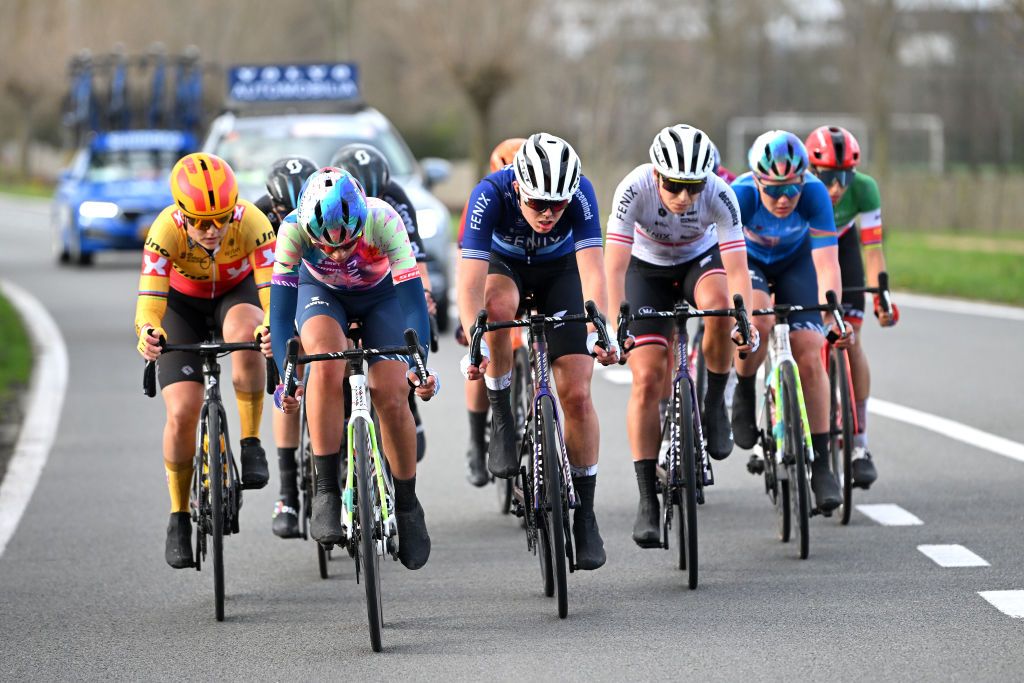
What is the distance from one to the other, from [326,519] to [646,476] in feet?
5.38

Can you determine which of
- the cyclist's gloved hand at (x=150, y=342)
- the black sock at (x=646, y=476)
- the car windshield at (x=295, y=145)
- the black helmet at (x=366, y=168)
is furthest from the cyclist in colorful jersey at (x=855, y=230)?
the car windshield at (x=295, y=145)

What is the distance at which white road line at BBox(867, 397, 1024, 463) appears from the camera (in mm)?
11289

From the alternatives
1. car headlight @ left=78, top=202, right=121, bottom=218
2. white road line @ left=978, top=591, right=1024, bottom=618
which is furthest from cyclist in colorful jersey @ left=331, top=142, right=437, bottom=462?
car headlight @ left=78, top=202, right=121, bottom=218

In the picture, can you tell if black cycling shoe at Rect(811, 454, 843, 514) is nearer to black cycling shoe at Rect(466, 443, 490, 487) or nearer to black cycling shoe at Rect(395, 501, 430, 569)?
black cycling shoe at Rect(466, 443, 490, 487)

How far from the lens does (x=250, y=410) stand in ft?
27.9

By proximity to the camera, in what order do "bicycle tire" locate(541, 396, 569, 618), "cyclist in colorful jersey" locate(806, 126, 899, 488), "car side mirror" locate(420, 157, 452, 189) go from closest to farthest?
"bicycle tire" locate(541, 396, 569, 618) → "cyclist in colorful jersey" locate(806, 126, 899, 488) → "car side mirror" locate(420, 157, 452, 189)

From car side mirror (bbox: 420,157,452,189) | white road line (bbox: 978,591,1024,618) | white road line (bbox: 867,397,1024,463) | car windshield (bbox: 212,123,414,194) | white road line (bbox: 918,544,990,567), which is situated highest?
car windshield (bbox: 212,123,414,194)

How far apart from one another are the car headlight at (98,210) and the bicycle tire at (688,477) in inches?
845

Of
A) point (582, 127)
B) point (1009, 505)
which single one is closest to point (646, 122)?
point (582, 127)

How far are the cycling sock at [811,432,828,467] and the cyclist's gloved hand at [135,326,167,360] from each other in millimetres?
3084

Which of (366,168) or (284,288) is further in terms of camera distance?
(366,168)

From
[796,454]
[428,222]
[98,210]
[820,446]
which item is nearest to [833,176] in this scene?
[820,446]

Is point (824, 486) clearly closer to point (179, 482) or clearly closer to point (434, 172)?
point (179, 482)

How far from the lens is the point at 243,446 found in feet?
27.6
